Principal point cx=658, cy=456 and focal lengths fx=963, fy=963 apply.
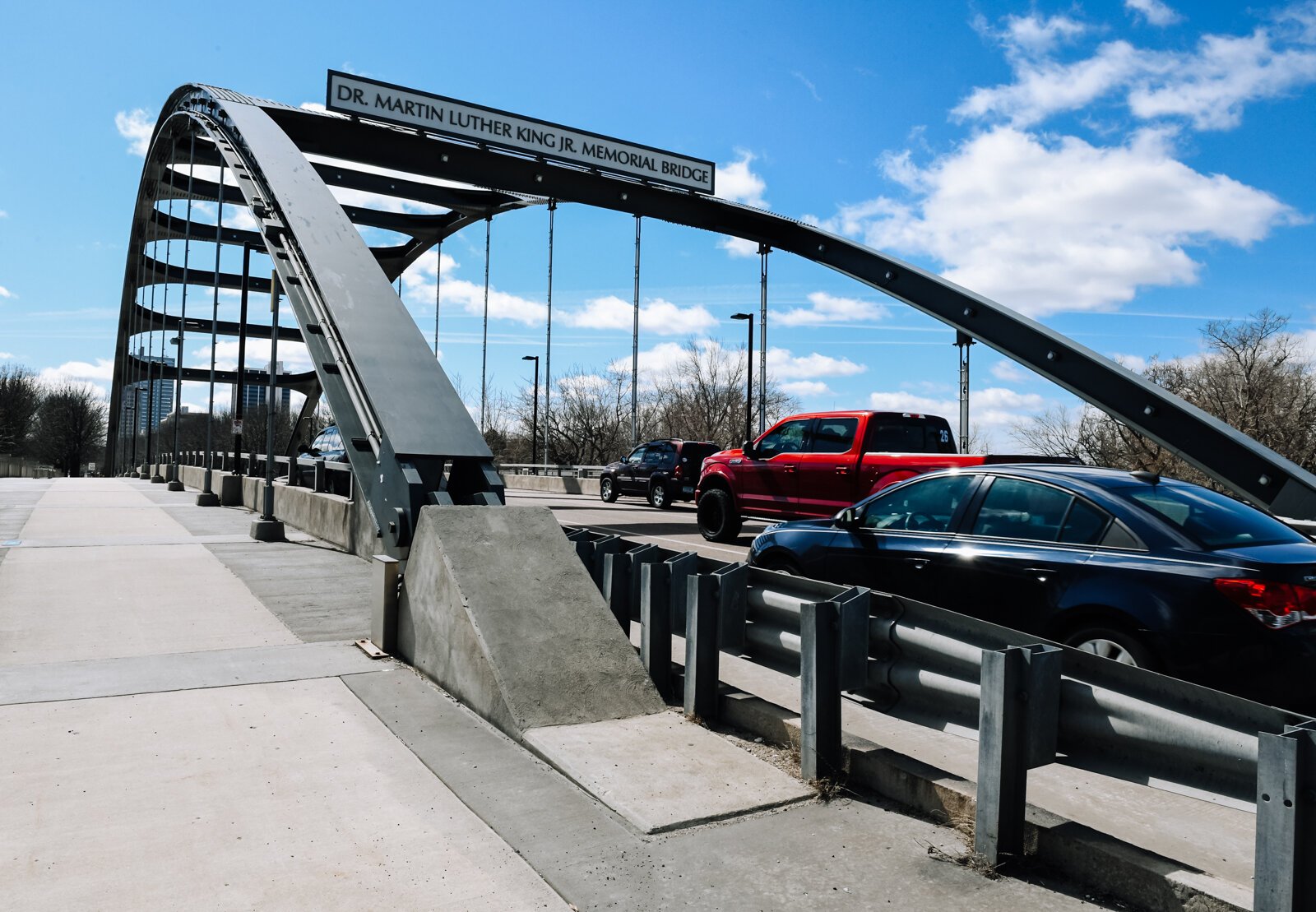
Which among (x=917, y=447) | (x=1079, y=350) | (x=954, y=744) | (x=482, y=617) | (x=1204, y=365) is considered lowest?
(x=954, y=744)

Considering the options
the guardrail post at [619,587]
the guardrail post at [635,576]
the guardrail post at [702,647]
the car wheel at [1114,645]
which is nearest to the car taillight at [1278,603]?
the car wheel at [1114,645]

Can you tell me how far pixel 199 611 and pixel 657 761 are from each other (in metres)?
5.29

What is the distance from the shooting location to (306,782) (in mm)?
4219

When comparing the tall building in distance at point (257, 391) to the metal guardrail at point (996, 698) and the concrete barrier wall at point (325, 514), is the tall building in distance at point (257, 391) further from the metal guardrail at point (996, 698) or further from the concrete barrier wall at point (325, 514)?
the metal guardrail at point (996, 698)

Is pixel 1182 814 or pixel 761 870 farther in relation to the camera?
pixel 1182 814

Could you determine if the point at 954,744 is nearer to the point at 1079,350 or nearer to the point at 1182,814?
the point at 1182,814

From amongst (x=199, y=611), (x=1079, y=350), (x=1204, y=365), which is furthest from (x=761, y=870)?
(x=1204, y=365)

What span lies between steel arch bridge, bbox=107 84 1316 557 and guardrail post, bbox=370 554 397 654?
0.66 ft

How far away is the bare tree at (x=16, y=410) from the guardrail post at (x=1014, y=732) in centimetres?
9059

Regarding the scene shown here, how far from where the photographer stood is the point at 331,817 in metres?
3.86

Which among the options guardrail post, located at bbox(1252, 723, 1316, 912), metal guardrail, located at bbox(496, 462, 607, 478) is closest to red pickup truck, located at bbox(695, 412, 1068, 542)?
guardrail post, located at bbox(1252, 723, 1316, 912)

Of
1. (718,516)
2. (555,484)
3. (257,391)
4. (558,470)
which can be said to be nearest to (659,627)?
(718,516)

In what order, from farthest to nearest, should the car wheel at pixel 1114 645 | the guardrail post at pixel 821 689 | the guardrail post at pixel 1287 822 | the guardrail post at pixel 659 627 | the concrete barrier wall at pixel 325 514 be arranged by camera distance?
the concrete barrier wall at pixel 325 514, the guardrail post at pixel 659 627, the car wheel at pixel 1114 645, the guardrail post at pixel 821 689, the guardrail post at pixel 1287 822

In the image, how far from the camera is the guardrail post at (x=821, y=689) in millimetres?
4188
